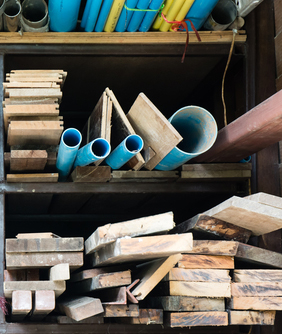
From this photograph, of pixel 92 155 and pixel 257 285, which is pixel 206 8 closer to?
pixel 92 155

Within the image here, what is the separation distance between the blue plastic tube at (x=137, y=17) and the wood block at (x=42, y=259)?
164cm

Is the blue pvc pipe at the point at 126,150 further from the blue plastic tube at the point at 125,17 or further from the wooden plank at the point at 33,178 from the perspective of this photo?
the blue plastic tube at the point at 125,17

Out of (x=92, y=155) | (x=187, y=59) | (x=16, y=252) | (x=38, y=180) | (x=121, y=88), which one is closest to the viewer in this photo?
(x=16, y=252)

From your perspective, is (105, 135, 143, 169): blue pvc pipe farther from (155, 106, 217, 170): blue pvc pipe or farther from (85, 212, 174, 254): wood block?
(85, 212, 174, 254): wood block

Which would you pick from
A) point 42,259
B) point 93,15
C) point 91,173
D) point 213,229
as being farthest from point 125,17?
point 42,259

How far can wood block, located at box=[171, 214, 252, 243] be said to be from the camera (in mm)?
2740

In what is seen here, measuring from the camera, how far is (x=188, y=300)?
103 inches

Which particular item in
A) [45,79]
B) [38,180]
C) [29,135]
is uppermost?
[45,79]

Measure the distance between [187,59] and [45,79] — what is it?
1207 mm

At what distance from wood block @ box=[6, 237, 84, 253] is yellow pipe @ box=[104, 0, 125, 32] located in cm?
153

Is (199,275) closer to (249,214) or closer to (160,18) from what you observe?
(249,214)

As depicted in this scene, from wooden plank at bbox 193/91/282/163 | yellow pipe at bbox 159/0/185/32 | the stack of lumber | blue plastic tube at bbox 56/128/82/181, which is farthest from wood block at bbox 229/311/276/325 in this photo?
yellow pipe at bbox 159/0/185/32

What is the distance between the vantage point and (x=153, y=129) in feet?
9.53

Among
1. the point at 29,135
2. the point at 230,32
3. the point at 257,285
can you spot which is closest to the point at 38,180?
the point at 29,135
